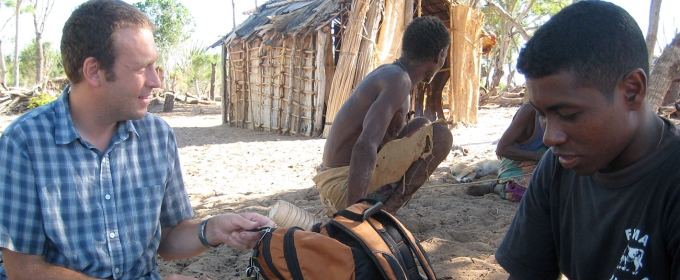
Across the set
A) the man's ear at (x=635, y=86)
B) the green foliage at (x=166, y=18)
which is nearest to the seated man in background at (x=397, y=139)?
the man's ear at (x=635, y=86)

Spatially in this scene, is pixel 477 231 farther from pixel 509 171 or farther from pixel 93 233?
pixel 93 233

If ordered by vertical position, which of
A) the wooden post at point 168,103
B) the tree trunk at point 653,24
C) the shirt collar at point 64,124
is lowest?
the wooden post at point 168,103

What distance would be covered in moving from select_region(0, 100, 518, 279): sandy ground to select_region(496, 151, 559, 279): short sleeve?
1039 millimetres

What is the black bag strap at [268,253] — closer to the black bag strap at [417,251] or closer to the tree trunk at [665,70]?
the black bag strap at [417,251]

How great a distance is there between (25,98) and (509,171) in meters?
19.3

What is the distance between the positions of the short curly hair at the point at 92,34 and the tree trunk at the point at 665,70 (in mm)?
4435

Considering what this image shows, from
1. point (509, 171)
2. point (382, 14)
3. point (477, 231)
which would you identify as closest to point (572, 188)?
point (477, 231)

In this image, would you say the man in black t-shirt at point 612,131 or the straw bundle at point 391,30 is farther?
the straw bundle at point 391,30

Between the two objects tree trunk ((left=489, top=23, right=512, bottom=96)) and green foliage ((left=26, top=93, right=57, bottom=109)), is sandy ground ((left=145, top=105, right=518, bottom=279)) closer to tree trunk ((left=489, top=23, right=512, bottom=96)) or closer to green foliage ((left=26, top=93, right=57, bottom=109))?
green foliage ((left=26, top=93, right=57, bottom=109))

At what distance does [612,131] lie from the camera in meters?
1.35

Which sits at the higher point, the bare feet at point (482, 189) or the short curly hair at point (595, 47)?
the short curly hair at point (595, 47)

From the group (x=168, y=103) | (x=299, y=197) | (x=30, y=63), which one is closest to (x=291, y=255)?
(x=299, y=197)

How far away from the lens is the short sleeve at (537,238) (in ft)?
5.44

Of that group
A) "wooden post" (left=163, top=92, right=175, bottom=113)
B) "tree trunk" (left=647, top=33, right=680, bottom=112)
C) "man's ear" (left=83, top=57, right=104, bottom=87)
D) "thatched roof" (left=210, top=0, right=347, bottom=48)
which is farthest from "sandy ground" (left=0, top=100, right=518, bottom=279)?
"wooden post" (left=163, top=92, right=175, bottom=113)
